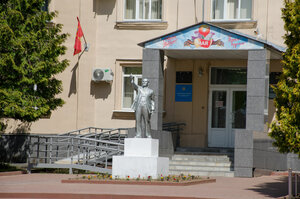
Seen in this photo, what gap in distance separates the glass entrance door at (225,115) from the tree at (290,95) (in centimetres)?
1061

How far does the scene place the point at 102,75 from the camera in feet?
79.8

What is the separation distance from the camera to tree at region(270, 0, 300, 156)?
12.8 metres

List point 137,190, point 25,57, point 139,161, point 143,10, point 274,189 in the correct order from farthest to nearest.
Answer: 1. point 143,10
2. point 25,57
3. point 139,161
4. point 274,189
5. point 137,190

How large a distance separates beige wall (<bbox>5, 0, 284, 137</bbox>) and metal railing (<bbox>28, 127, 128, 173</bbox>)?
30.2 inches

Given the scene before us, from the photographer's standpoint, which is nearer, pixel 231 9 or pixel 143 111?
pixel 143 111

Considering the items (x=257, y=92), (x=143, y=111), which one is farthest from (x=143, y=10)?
(x=143, y=111)

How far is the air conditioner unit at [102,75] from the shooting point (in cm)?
2427

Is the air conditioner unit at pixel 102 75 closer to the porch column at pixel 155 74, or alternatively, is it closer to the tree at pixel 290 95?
the porch column at pixel 155 74

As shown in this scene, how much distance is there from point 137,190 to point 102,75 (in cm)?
1053

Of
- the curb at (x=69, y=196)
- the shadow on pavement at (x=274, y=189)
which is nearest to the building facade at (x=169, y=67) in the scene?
the shadow on pavement at (x=274, y=189)

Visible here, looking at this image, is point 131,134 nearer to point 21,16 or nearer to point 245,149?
point 245,149

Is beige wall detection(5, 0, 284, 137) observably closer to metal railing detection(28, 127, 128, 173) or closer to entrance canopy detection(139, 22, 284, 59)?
metal railing detection(28, 127, 128, 173)

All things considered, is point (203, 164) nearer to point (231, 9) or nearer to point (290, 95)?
point (231, 9)

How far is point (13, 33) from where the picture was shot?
19.9 meters
